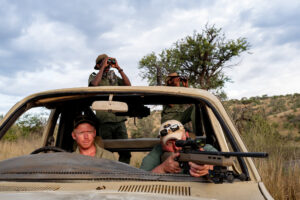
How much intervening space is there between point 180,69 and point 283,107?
24.1 m

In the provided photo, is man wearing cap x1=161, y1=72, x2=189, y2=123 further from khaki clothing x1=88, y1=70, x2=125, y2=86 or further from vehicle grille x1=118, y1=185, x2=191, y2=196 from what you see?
vehicle grille x1=118, y1=185, x2=191, y2=196

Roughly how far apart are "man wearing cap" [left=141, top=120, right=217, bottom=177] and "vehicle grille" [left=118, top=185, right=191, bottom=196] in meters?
0.16

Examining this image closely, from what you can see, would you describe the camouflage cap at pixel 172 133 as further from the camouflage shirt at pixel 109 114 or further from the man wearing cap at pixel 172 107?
the camouflage shirt at pixel 109 114

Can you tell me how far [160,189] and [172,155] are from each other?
1.88ft

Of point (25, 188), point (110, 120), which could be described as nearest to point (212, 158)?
point (25, 188)

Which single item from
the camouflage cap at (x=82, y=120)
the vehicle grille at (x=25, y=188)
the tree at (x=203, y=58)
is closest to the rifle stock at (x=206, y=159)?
the vehicle grille at (x=25, y=188)

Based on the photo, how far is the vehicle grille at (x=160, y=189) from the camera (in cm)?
163

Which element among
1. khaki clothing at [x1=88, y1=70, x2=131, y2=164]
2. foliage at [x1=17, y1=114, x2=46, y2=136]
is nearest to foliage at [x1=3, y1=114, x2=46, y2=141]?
foliage at [x1=17, y1=114, x2=46, y2=136]

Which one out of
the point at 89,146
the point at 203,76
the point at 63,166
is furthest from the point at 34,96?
the point at 203,76

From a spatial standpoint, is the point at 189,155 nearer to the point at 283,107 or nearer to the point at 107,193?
Answer: the point at 107,193

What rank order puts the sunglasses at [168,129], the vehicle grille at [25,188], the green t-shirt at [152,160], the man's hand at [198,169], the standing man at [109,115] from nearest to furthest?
the vehicle grille at [25,188]
the man's hand at [198,169]
the sunglasses at [168,129]
the green t-shirt at [152,160]
the standing man at [109,115]

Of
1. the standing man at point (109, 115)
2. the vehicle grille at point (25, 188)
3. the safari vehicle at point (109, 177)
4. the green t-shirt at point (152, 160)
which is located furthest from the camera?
the standing man at point (109, 115)

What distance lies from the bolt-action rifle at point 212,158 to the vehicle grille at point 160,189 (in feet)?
0.53

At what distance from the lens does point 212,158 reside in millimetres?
1602
